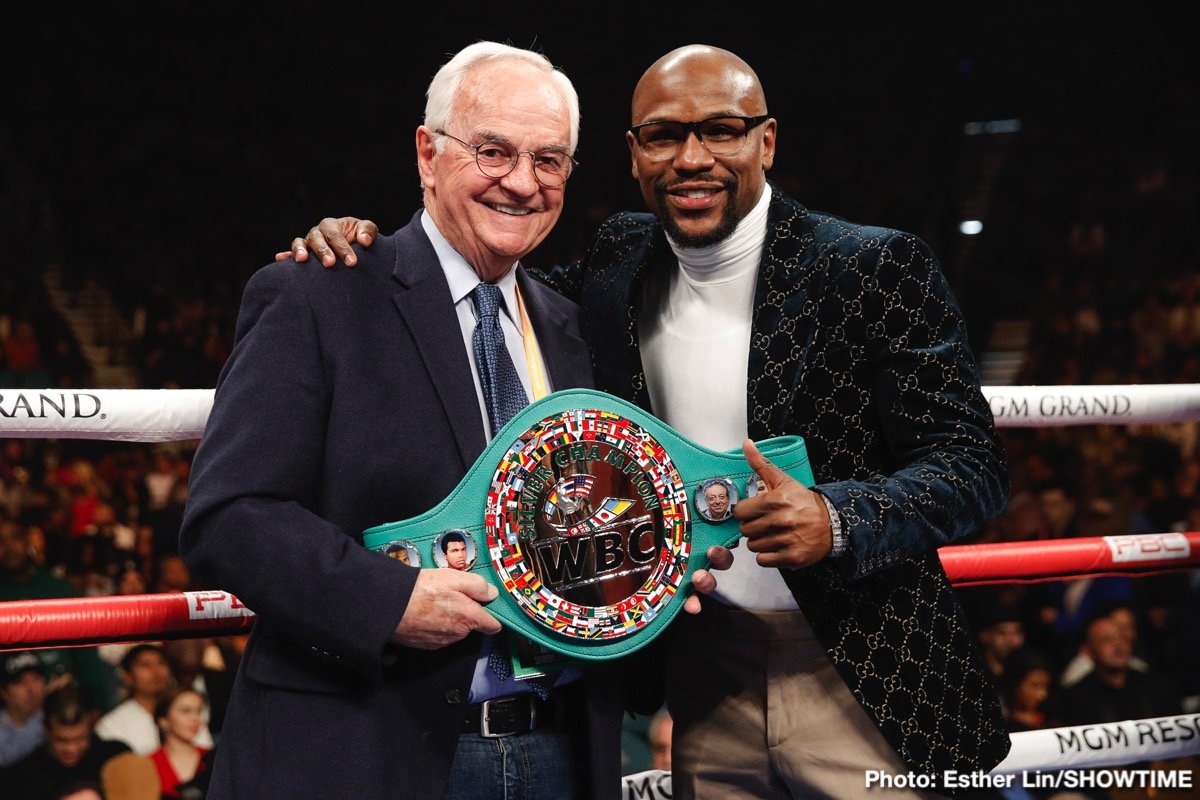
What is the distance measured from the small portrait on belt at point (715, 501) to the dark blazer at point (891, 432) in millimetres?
138

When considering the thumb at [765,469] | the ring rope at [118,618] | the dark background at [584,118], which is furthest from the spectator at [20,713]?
the dark background at [584,118]

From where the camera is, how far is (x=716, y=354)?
159 cm

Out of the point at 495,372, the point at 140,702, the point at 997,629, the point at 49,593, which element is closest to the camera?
the point at 495,372

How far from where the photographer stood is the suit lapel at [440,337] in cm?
135

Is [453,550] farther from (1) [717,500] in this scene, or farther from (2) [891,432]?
(2) [891,432]

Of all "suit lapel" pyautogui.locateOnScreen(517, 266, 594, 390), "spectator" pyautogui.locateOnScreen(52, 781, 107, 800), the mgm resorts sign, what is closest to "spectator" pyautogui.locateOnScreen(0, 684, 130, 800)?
"spectator" pyautogui.locateOnScreen(52, 781, 107, 800)

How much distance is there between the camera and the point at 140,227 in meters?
7.55

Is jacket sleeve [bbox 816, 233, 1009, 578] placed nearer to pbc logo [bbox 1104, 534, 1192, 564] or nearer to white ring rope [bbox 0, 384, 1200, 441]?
pbc logo [bbox 1104, 534, 1192, 564]

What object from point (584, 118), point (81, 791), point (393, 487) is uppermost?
point (584, 118)

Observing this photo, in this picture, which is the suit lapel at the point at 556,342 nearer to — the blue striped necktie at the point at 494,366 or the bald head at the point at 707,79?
the blue striped necktie at the point at 494,366

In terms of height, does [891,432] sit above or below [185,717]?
above

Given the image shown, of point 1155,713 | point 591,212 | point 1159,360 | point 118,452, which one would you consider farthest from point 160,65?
point 1155,713

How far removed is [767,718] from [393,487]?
598 millimetres

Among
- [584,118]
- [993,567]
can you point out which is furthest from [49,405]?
[584,118]
